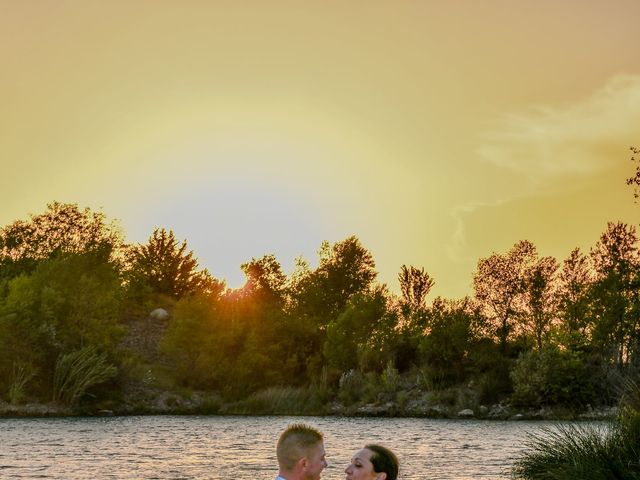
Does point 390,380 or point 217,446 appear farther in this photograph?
point 390,380

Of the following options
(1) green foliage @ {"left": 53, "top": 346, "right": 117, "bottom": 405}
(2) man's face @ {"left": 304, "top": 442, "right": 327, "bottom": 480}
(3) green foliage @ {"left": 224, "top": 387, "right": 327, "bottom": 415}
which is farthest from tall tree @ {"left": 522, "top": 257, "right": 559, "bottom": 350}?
(2) man's face @ {"left": 304, "top": 442, "right": 327, "bottom": 480}

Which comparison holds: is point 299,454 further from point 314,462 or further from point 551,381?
point 551,381

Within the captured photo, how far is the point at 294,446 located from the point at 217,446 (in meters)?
36.4

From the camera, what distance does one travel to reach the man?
8086mm

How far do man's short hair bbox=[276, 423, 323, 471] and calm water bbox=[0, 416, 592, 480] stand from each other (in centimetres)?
2399

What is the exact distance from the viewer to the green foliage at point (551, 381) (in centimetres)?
6606

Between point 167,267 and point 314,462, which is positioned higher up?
point 167,267

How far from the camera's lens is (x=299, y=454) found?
8086mm

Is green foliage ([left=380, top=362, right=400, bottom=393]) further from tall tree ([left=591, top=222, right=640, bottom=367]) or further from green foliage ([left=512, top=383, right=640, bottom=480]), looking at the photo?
green foliage ([left=512, top=383, right=640, bottom=480])

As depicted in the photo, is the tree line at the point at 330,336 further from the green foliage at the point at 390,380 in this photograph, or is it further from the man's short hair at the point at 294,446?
the man's short hair at the point at 294,446

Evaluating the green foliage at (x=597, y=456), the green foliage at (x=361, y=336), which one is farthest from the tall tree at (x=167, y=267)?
the green foliage at (x=597, y=456)

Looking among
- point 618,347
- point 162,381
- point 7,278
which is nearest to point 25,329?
point 162,381

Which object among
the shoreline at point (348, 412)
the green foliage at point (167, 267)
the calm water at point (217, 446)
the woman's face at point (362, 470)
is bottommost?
the woman's face at point (362, 470)

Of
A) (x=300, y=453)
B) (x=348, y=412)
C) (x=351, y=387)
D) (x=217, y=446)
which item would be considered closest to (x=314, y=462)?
(x=300, y=453)
